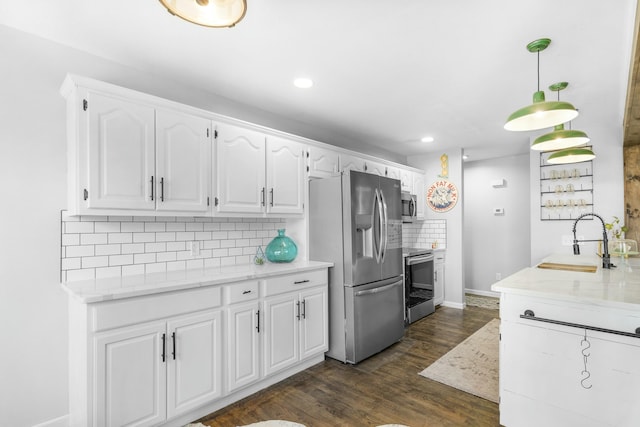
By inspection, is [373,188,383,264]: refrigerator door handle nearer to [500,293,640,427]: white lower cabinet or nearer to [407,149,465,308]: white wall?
[500,293,640,427]: white lower cabinet

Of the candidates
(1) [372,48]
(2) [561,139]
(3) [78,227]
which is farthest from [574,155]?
(3) [78,227]

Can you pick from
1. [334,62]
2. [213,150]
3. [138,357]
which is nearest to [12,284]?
[138,357]

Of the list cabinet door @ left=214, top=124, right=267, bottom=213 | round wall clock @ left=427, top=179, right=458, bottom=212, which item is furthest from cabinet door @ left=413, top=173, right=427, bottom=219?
cabinet door @ left=214, top=124, right=267, bottom=213

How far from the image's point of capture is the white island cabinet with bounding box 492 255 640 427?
1.62 meters

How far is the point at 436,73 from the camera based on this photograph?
8.25ft

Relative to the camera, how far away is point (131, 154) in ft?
7.07

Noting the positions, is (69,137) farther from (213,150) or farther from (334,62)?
(334,62)

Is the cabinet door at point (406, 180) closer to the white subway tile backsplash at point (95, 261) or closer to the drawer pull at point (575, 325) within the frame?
the drawer pull at point (575, 325)

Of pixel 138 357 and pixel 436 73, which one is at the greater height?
pixel 436 73

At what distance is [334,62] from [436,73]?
0.81m

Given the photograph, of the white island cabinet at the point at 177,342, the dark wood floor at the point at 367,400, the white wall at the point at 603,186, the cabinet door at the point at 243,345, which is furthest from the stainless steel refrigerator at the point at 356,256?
the white wall at the point at 603,186

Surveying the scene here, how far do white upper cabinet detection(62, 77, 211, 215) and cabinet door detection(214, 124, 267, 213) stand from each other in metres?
0.13

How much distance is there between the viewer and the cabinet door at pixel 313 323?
285cm

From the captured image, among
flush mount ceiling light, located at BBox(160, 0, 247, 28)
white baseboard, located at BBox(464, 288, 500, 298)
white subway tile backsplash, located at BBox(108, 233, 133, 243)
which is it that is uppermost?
flush mount ceiling light, located at BBox(160, 0, 247, 28)
